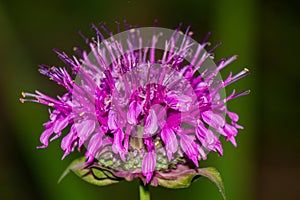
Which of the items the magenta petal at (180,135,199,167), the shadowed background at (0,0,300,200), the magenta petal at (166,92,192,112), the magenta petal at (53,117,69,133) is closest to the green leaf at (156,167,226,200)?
the magenta petal at (180,135,199,167)

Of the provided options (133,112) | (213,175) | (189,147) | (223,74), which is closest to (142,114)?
(133,112)

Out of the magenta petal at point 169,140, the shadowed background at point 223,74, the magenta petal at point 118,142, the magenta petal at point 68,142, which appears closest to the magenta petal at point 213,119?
the magenta petal at point 169,140

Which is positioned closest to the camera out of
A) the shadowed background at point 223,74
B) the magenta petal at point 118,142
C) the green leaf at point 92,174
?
the magenta petal at point 118,142

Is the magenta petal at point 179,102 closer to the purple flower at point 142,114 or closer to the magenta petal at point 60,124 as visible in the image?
the purple flower at point 142,114

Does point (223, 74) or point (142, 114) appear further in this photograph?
point (223, 74)

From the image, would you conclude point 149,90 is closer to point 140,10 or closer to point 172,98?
point 172,98

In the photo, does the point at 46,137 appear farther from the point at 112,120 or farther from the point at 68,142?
the point at 112,120

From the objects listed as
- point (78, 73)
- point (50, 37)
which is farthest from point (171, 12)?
point (78, 73)
